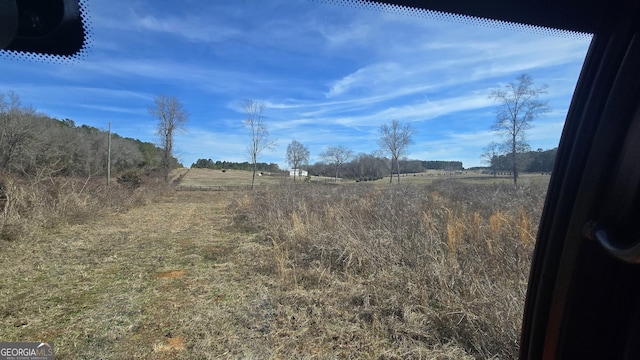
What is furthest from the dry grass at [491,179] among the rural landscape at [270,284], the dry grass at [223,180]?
the dry grass at [223,180]

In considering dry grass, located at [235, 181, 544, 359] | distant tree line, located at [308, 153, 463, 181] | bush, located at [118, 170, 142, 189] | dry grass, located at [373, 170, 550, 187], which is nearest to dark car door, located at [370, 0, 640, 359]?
dry grass, located at [373, 170, 550, 187]

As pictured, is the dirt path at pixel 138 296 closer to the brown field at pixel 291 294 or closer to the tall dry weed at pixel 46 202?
the brown field at pixel 291 294

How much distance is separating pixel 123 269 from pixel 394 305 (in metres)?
5.15

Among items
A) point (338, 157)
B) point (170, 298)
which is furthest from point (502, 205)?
point (338, 157)

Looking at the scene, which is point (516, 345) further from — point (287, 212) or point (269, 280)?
point (287, 212)

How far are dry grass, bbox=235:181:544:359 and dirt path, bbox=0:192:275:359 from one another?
1.82 ft

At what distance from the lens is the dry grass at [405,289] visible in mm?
3033

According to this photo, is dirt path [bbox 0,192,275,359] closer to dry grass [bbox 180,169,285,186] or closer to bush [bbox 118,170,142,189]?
bush [bbox 118,170,142,189]

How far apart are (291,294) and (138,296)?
2.29 metres

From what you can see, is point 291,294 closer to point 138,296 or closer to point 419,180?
point 138,296

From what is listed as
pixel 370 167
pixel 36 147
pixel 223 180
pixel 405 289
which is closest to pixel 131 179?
pixel 36 147

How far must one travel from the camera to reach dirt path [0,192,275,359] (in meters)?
3.25

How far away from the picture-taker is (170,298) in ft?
14.5

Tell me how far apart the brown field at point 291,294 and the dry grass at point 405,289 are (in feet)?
0.06
